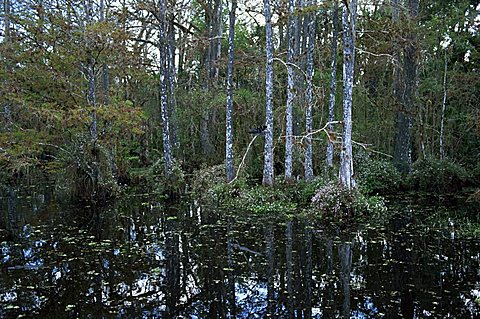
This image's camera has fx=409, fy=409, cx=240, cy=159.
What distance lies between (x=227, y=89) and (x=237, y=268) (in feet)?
34.1

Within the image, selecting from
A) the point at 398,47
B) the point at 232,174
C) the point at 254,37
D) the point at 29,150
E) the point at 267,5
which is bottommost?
the point at 232,174

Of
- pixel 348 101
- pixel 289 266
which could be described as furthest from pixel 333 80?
pixel 289 266

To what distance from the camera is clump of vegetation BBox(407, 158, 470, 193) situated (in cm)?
1679

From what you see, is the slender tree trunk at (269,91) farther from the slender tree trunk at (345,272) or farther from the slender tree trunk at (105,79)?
the slender tree trunk at (105,79)

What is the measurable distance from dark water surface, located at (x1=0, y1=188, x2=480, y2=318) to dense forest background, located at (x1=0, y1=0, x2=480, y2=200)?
9.11 feet

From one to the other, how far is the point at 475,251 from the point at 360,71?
601 inches

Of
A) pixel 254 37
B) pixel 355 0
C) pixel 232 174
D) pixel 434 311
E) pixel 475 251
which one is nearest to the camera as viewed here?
pixel 434 311

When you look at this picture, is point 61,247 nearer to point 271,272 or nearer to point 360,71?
point 271,272

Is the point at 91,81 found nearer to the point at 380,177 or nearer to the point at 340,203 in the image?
the point at 340,203


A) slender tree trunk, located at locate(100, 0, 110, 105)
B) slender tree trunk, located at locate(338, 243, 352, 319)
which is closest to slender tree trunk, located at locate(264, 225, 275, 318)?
slender tree trunk, located at locate(338, 243, 352, 319)

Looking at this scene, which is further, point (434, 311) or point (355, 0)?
point (355, 0)

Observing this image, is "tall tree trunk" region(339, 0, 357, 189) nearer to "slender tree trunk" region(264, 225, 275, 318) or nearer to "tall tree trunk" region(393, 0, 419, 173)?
"slender tree trunk" region(264, 225, 275, 318)

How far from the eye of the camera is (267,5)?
554 inches

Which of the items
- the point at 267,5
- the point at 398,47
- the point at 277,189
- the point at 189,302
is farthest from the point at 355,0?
the point at 189,302
